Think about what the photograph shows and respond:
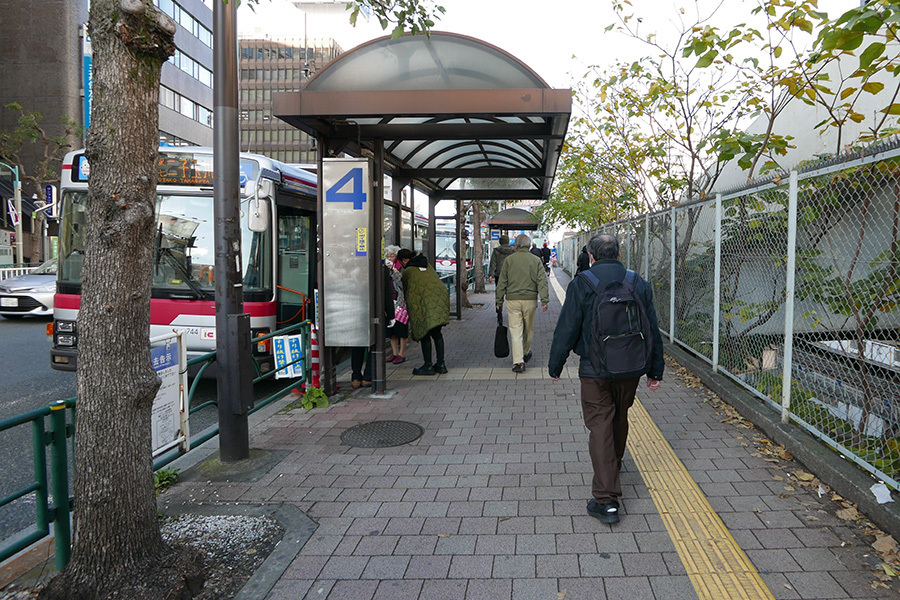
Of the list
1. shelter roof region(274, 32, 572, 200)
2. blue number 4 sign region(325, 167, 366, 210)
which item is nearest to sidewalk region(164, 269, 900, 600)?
blue number 4 sign region(325, 167, 366, 210)

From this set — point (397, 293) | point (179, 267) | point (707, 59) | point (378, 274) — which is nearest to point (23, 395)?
point (179, 267)

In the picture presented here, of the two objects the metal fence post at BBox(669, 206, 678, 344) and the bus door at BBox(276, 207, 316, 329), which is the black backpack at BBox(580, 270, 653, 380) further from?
the metal fence post at BBox(669, 206, 678, 344)

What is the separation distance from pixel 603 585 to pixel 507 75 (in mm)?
4906

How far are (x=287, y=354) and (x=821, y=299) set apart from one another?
15.9 feet

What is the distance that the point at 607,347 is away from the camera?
12.1 ft

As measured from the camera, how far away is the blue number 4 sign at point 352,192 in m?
6.83

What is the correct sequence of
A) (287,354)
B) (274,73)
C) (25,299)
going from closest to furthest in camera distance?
(287,354)
(25,299)
(274,73)

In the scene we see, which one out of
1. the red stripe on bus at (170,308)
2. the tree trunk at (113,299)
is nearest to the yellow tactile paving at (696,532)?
the tree trunk at (113,299)

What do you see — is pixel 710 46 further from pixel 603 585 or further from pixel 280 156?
pixel 280 156

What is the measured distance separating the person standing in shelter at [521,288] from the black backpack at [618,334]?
162 inches

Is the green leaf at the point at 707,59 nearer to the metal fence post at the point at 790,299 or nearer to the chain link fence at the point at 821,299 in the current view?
the chain link fence at the point at 821,299

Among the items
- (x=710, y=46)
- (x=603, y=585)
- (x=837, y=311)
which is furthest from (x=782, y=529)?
(x=710, y=46)

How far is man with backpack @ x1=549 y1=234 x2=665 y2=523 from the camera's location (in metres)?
3.71

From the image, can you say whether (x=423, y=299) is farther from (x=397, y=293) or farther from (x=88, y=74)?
(x=88, y=74)
